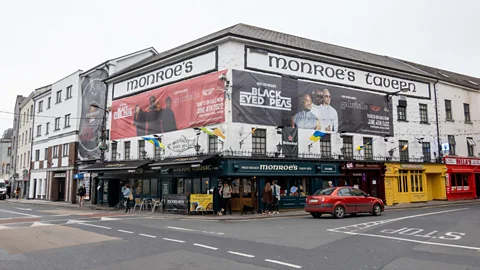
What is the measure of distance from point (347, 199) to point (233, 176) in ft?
21.5

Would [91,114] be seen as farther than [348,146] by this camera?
Yes

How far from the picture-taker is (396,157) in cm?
2742

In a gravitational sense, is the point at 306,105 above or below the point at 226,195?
above

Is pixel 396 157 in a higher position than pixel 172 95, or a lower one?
lower

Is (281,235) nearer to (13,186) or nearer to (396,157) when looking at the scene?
(396,157)

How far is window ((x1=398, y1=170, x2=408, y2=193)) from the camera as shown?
90.2ft

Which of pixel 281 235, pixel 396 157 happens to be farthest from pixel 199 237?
pixel 396 157

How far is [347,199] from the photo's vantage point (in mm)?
17000

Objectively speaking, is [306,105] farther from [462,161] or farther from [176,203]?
[462,161]

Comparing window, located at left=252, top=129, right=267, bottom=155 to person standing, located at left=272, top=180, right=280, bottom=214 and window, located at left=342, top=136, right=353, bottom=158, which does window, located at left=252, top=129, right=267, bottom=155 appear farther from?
window, located at left=342, top=136, right=353, bottom=158

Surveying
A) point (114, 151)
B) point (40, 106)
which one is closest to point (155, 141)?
point (114, 151)

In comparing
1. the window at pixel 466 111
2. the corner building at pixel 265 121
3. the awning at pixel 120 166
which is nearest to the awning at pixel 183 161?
the corner building at pixel 265 121

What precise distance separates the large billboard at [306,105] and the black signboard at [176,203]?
5.38m

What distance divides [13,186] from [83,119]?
24115 millimetres
